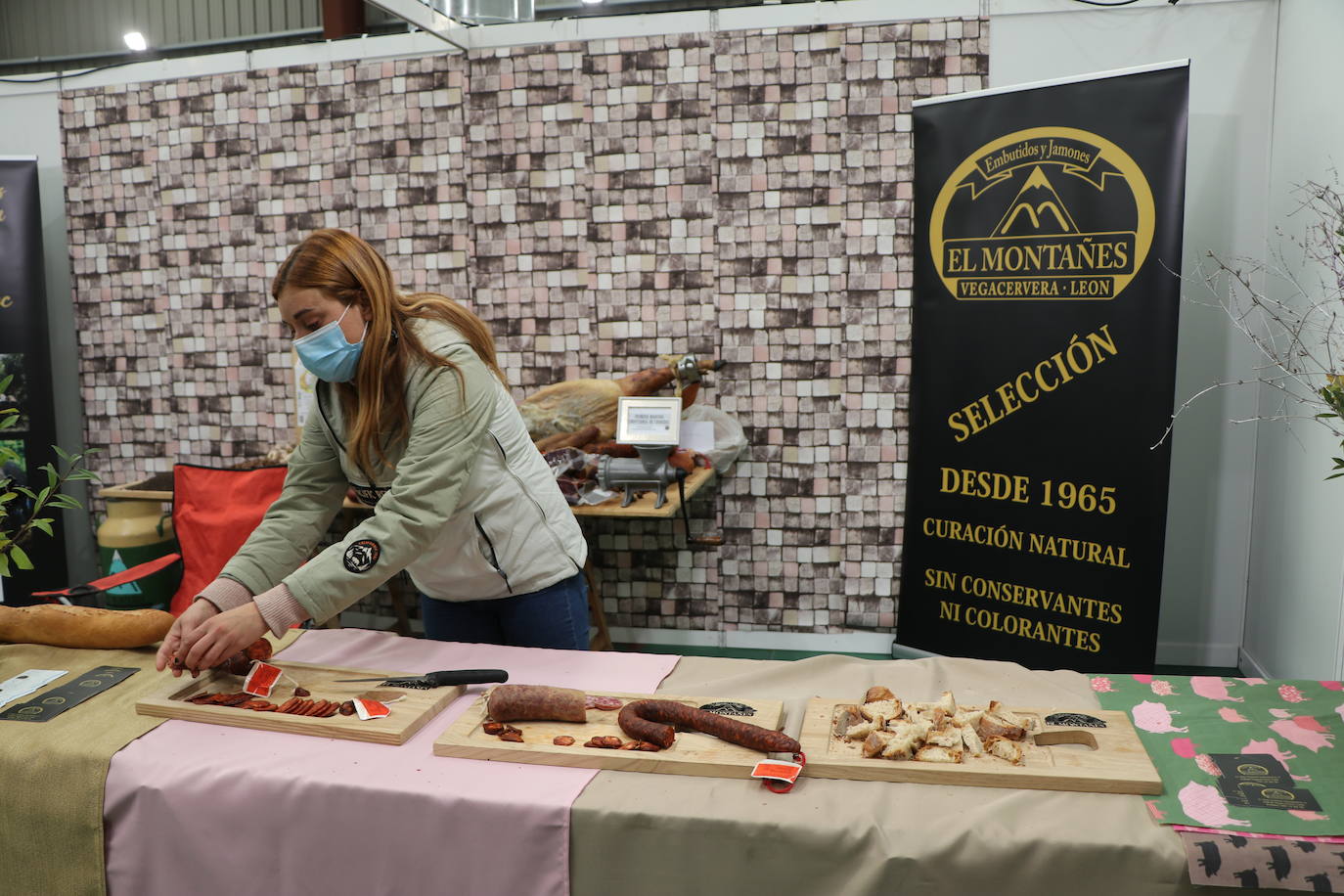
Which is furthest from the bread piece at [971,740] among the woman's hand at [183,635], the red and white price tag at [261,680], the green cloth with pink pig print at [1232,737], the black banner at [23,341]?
the black banner at [23,341]

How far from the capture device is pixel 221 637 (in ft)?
5.33

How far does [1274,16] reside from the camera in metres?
3.50

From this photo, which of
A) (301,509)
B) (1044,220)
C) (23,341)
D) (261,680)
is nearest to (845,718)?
(261,680)

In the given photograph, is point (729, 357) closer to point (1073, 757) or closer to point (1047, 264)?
point (1047, 264)

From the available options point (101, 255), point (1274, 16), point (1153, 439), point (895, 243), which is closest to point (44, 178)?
point (101, 255)

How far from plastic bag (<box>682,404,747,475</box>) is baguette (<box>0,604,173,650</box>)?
7.79 ft

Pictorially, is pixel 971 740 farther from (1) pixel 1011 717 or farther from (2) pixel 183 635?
(2) pixel 183 635

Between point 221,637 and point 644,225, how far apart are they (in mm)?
2768

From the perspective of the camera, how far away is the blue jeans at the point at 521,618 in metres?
2.07

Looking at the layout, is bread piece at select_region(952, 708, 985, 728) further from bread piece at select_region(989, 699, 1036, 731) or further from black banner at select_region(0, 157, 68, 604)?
black banner at select_region(0, 157, 68, 604)

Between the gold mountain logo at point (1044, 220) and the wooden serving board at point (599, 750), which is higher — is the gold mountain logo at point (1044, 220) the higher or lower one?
the higher one

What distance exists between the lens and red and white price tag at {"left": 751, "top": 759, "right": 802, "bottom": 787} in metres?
1.31

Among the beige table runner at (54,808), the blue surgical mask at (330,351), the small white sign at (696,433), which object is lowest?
the beige table runner at (54,808)

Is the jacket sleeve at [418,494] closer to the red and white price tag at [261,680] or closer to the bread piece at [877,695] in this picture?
the red and white price tag at [261,680]
